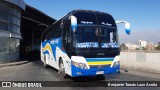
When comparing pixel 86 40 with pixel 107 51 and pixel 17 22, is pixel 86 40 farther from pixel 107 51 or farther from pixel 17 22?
pixel 17 22

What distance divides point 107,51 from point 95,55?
0.63m

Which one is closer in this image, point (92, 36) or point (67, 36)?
point (92, 36)

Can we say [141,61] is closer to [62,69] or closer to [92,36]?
[62,69]

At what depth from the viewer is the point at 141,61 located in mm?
16750

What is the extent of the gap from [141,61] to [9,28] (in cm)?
1282

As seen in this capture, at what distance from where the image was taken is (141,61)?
16750 mm

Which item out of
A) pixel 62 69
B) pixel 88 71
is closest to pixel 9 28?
pixel 62 69

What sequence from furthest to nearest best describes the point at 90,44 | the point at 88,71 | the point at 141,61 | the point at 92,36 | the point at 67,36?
the point at 141,61, the point at 67,36, the point at 92,36, the point at 90,44, the point at 88,71

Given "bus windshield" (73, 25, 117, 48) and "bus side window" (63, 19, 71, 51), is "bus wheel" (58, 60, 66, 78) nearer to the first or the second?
"bus side window" (63, 19, 71, 51)

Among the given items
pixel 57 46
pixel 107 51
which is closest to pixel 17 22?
pixel 57 46

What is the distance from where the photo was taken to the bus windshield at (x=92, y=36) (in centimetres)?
993

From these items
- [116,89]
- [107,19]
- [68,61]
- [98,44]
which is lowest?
[116,89]

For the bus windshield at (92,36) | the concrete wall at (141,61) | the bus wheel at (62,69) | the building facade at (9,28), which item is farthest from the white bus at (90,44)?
the building facade at (9,28)

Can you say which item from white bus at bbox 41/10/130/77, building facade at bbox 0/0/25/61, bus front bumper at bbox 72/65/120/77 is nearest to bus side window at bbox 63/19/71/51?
white bus at bbox 41/10/130/77
